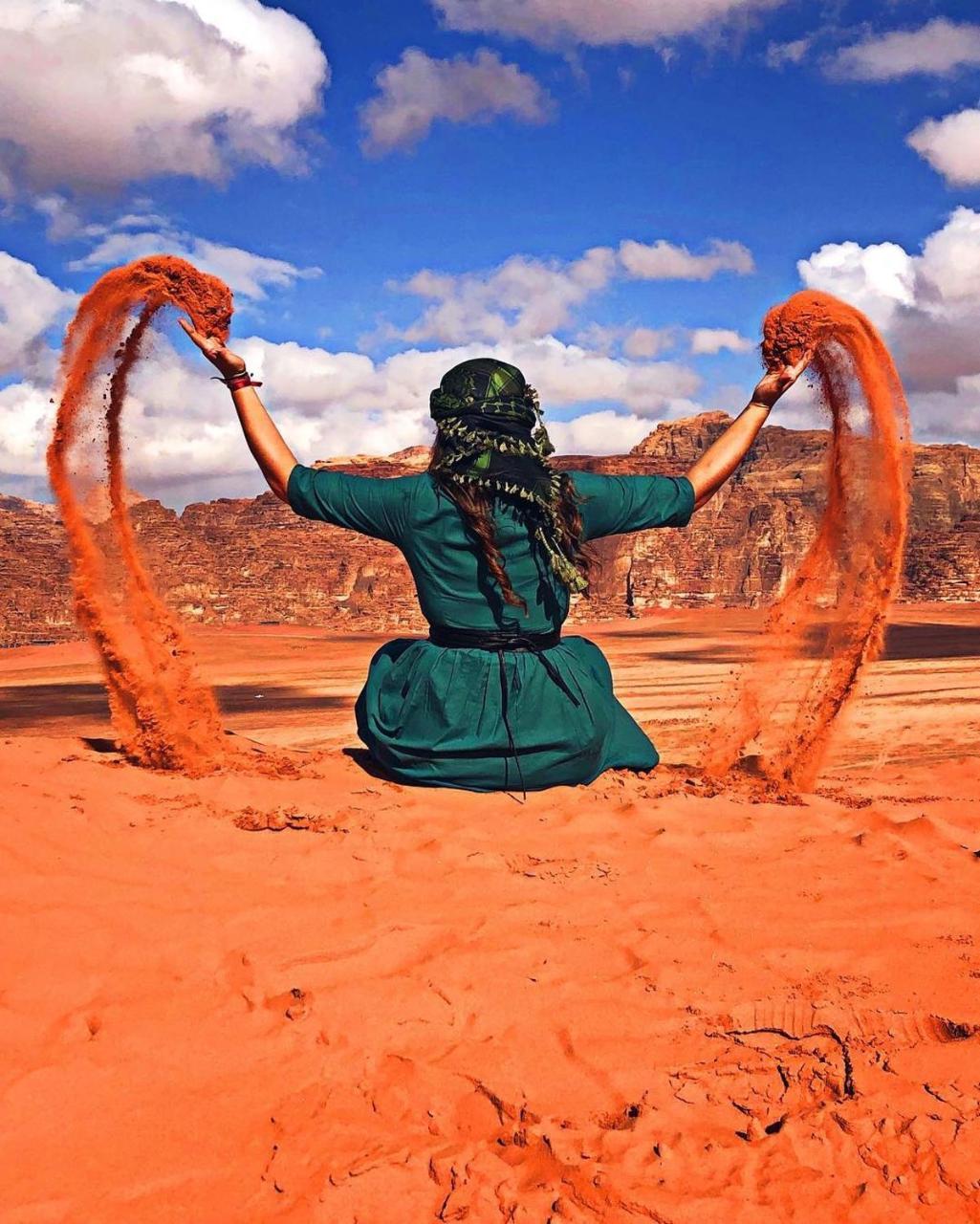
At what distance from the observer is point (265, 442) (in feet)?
12.5

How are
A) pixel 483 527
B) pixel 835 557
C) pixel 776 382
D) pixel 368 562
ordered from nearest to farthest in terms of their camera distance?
pixel 483 527 < pixel 776 382 < pixel 835 557 < pixel 368 562

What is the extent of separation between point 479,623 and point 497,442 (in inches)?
27.7

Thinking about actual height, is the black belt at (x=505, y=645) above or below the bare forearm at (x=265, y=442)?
below

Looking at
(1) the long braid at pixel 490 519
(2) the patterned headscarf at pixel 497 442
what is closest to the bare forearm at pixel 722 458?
(1) the long braid at pixel 490 519

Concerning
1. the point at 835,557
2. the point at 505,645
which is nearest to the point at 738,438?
the point at 835,557

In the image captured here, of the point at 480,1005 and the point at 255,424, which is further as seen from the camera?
the point at 255,424

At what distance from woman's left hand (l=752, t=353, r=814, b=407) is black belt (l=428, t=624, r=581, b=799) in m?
1.33

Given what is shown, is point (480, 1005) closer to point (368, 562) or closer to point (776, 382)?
point (776, 382)

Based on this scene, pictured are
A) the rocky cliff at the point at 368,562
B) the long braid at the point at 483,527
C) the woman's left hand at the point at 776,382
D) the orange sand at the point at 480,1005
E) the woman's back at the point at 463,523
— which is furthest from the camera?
the rocky cliff at the point at 368,562

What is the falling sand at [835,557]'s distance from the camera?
164 inches

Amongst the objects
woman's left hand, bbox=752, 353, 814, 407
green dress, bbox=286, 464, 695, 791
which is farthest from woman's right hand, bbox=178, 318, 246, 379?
woman's left hand, bbox=752, 353, 814, 407

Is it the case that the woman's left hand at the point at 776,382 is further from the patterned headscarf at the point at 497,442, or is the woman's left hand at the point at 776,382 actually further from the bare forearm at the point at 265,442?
the bare forearm at the point at 265,442

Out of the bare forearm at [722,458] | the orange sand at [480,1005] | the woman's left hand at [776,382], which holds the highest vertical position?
the woman's left hand at [776,382]

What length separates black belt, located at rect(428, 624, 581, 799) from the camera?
3719 mm
